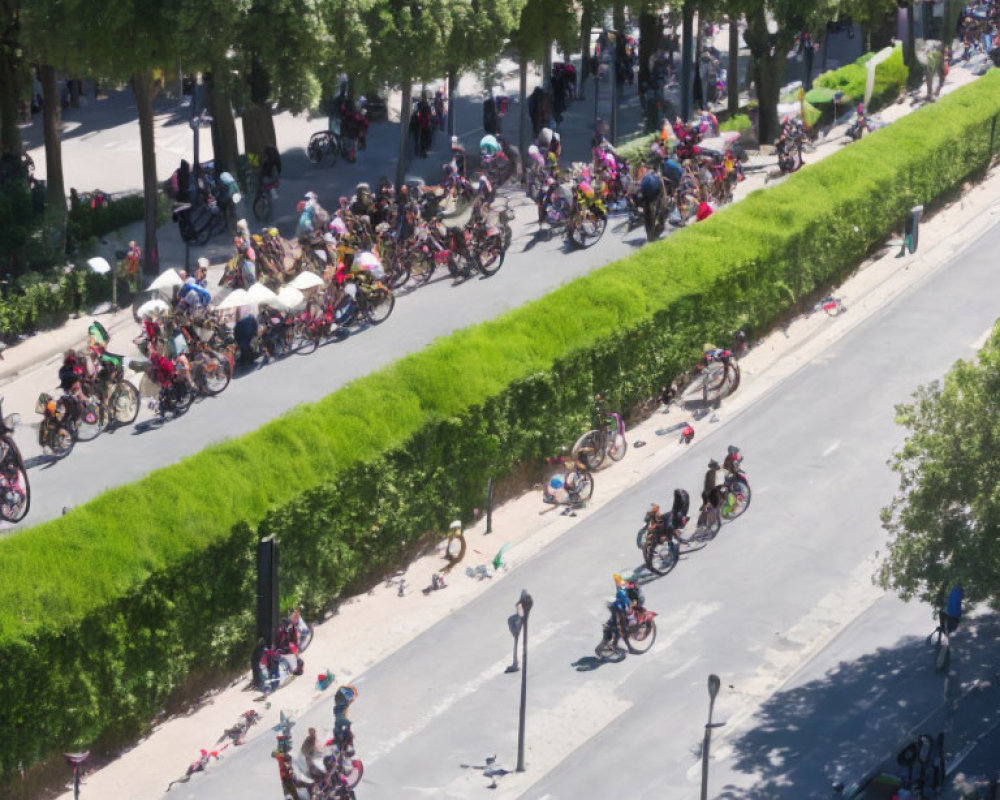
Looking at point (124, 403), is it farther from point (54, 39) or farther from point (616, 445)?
point (54, 39)

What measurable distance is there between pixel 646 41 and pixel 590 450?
2293 centimetres

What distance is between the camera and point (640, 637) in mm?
30500

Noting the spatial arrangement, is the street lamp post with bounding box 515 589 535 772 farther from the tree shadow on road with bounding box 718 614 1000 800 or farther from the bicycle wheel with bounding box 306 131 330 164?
the bicycle wheel with bounding box 306 131 330 164

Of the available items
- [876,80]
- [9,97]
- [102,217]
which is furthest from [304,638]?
[876,80]

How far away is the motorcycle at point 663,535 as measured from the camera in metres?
32.4

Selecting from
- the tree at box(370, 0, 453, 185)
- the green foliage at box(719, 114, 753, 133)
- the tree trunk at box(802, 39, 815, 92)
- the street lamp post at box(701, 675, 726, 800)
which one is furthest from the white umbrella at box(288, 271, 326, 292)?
the tree trunk at box(802, 39, 815, 92)

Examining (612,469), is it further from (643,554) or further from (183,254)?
(183,254)

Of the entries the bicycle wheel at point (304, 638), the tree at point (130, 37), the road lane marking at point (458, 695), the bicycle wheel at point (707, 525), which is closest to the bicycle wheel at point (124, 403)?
the bicycle wheel at point (304, 638)

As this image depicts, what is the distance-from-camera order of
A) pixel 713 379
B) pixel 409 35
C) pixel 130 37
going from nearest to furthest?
pixel 713 379 < pixel 130 37 < pixel 409 35

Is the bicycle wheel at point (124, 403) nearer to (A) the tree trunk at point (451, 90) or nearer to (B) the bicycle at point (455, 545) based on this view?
(B) the bicycle at point (455, 545)

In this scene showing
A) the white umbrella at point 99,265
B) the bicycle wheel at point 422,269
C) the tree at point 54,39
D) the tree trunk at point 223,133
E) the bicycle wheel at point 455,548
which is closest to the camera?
the bicycle wheel at point 455,548

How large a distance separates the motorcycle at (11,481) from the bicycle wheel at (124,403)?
10.4ft

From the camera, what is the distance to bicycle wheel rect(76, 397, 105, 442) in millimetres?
34688

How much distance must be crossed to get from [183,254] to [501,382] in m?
13.0
